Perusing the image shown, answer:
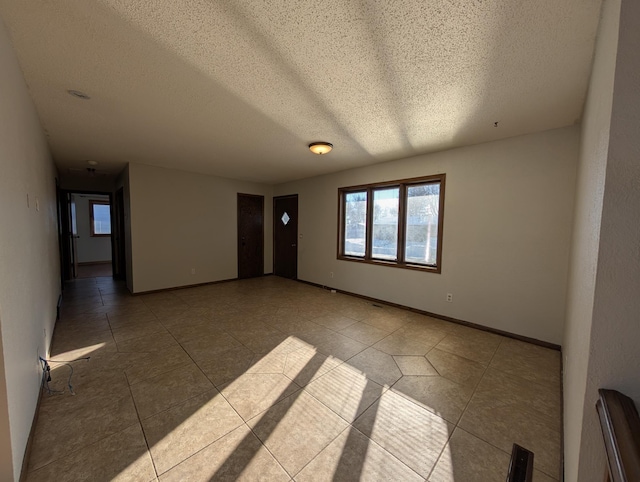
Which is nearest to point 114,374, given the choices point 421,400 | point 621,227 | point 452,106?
point 421,400

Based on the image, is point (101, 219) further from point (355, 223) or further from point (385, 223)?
point (385, 223)

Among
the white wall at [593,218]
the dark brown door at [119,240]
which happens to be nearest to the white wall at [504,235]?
the white wall at [593,218]

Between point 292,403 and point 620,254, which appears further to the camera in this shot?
point 292,403

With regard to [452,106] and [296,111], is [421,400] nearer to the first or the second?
[452,106]

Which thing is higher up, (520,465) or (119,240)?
(119,240)

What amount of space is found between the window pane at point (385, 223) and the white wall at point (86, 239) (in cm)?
902

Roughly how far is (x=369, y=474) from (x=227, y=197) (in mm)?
5512

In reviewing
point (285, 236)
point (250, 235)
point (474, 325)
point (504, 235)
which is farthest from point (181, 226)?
point (504, 235)

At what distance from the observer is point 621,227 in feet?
2.70

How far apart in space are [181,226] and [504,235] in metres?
5.52

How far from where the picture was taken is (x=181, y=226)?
5.09 m

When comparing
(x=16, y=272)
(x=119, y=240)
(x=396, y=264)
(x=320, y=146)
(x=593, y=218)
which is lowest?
(x=396, y=264)

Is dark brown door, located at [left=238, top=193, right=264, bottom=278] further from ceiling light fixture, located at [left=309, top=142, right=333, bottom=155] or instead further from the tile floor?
ceiling light fixture, located at [left=309, top=142, right=333, bottom=155]

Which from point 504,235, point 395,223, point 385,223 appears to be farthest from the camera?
point 385,223
